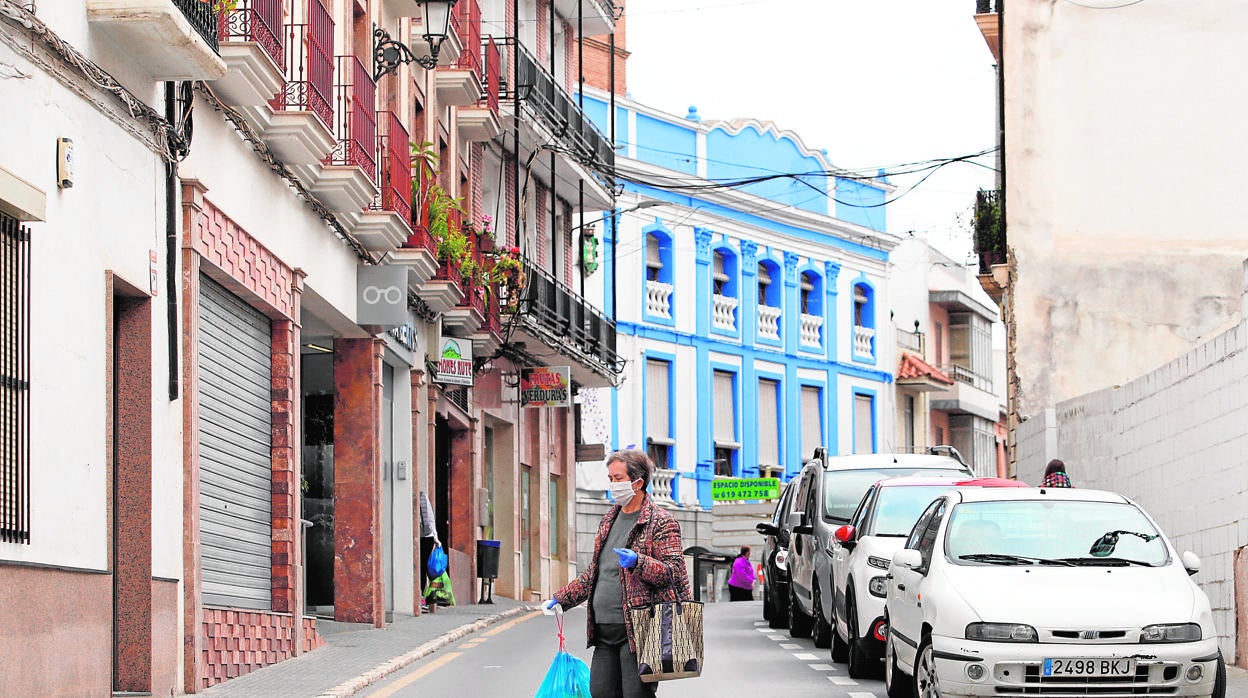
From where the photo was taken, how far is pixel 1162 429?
2023cm

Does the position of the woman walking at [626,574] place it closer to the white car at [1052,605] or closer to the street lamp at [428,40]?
the white car at [1052,605]

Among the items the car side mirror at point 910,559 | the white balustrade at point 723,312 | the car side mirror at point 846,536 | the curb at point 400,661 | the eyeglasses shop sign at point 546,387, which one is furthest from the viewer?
the white balustrade at point 723,312

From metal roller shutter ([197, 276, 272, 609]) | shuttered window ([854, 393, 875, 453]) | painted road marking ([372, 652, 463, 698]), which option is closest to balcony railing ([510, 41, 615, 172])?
metal roller shutter ([197, 276, 272, 609])

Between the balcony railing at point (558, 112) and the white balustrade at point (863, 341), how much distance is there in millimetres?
15002

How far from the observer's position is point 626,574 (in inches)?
379

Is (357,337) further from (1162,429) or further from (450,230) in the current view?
(1162,429)

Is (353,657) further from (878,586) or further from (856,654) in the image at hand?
(878,586)

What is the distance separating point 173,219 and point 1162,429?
10899 mm

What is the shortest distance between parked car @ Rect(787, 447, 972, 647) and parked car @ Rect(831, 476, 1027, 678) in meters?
1.00

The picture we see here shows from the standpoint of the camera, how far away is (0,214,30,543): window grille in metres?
11.1

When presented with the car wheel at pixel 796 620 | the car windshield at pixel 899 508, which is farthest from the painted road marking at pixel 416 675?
the car windshield at pixel 899 508

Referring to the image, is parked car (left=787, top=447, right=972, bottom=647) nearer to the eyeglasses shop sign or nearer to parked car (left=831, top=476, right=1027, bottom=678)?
parked car (left=831, top=476, right=1027, bottom=678)

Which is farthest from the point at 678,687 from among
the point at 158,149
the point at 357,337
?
the point at 357,337

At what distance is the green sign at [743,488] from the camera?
45.6 metres
